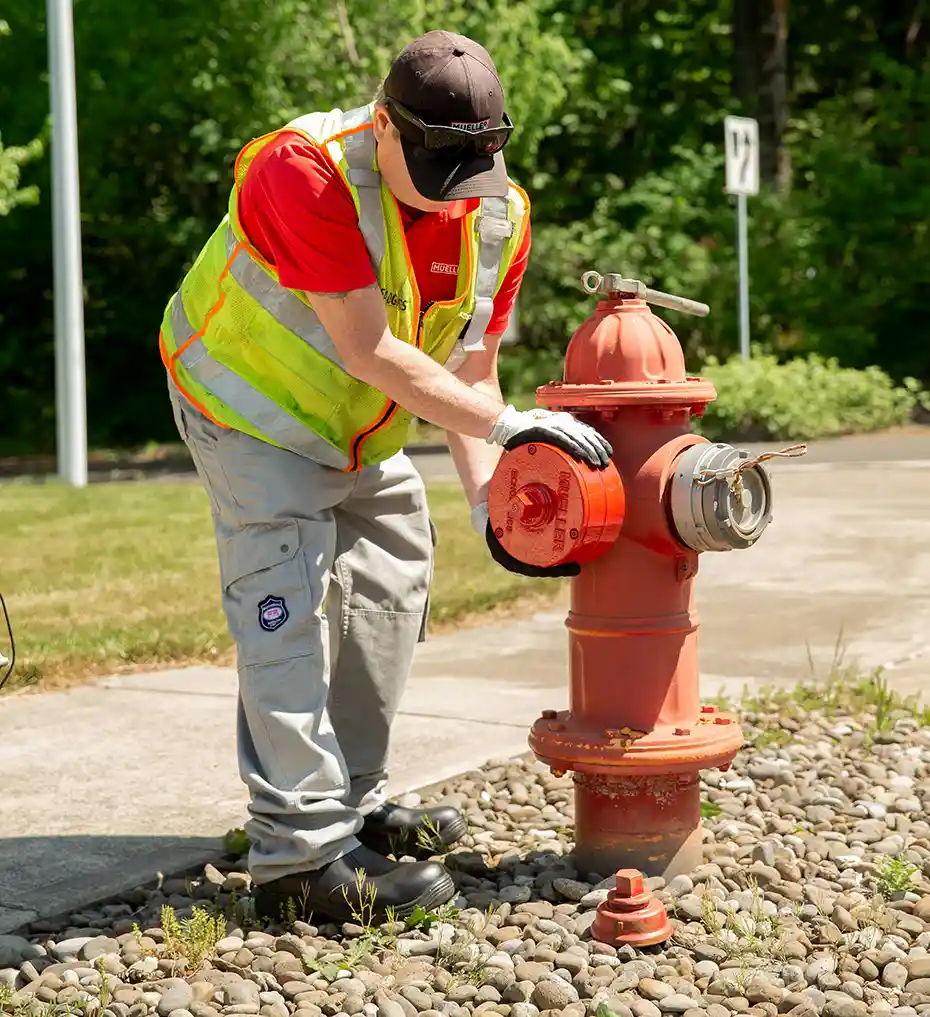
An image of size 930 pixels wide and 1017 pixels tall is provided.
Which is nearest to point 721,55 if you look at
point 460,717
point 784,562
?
point 784,562

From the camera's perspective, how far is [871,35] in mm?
20938

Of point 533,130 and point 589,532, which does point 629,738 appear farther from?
point 533,130

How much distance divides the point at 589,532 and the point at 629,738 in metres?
0.46

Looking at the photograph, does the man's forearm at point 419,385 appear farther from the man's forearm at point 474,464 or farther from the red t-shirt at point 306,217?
the man's forearm at point 474,464

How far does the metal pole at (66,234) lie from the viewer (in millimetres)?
11594

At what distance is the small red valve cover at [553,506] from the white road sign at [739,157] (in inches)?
453

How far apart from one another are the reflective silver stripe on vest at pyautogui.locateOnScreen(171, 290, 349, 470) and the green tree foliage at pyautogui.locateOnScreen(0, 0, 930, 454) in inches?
439

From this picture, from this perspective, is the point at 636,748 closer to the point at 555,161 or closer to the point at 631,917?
the point at 631,917

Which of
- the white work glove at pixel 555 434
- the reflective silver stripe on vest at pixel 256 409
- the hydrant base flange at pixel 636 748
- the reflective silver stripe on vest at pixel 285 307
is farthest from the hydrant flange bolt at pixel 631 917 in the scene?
the reflective silver stripe on vest at pixel 285 307

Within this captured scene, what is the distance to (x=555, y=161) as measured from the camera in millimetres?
19391

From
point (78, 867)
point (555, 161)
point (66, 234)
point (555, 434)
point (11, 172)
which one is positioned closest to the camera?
point (555, 434)

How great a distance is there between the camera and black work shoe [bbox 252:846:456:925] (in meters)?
3.25

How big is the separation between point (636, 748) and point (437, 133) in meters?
1.29

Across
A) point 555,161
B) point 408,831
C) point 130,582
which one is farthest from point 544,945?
point 555,161
